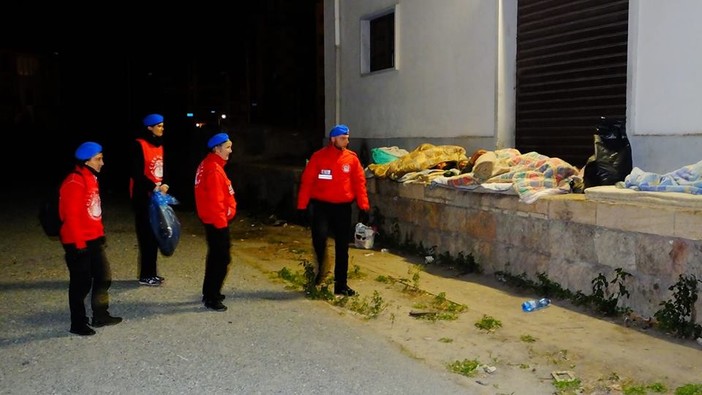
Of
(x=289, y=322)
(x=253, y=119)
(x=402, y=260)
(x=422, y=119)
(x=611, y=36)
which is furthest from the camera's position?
(x=253, y=119)

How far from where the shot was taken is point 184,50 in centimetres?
2492

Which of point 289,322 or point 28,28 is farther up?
point 28,28

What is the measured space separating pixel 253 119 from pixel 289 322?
15.4 m

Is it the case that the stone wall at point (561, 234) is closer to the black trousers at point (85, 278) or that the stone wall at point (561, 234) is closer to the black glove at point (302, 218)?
the black glove at point (302, 218)

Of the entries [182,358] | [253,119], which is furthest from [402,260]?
[253,119]

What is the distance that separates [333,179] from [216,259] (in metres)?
1.49

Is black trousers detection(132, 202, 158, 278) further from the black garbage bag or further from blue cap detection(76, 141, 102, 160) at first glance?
blue cap detection(76, 141, 102, 160)

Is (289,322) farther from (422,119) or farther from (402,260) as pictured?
(422,119)

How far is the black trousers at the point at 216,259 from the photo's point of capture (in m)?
6.45

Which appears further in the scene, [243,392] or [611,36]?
[611,36]

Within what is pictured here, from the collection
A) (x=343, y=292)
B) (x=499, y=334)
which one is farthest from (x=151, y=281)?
(x=499, y=334)

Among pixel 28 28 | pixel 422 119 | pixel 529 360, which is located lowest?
pixel 529 360

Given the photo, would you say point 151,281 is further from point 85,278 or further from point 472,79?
point 472,79

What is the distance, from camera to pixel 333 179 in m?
7.00
